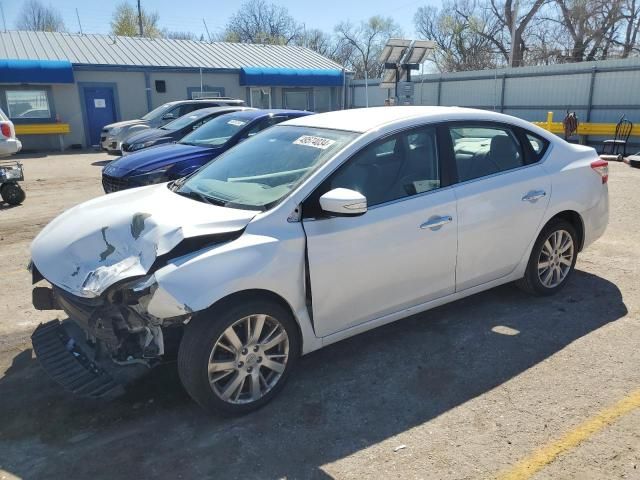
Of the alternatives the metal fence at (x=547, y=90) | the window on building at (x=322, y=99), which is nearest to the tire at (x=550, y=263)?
the metal fence at (x=547, y=90)

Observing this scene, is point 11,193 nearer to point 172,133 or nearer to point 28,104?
point 172,133

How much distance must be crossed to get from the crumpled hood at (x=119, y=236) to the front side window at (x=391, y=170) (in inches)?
25.0

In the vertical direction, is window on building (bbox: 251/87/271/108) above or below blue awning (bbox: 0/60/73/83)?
below

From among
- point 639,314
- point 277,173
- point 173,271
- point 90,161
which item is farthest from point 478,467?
point 90,161

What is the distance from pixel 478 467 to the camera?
2.72 metres

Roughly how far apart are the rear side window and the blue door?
21059 mm

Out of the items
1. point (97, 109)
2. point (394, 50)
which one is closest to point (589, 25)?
point (394, 50)

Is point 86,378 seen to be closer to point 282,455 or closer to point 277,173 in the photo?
point 282,455

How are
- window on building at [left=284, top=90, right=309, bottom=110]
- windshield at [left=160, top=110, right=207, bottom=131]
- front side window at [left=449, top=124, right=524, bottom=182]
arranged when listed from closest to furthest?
front side window at [left=449, top=124, right=524, bottom=182], windshield at [left=160, top=110, right=207, bottom=131], window on building at [left=284, top=90, right=309, bottom=110]

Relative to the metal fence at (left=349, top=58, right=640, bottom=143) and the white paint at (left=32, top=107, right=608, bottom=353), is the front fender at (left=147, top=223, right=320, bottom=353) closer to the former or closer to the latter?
the white paint at (left=32, top=107, right=608, bottom=353)

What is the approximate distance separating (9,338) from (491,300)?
400 cm

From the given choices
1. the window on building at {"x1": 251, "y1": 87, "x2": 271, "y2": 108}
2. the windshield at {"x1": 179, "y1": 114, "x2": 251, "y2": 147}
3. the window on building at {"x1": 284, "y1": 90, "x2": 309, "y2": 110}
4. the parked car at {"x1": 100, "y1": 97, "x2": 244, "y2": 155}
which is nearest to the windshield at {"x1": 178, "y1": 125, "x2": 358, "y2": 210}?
the windshield at {"x1": 179, "y1": 114, "x2": 251, "y2": 147}

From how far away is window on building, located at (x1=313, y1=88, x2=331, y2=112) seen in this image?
2716cm

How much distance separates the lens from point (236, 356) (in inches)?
121
